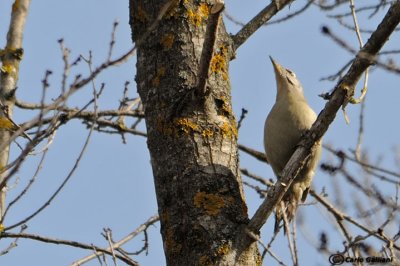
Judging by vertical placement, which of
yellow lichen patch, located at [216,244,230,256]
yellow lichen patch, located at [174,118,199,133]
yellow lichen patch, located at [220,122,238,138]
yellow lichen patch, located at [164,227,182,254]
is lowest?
yellow lichen patch, located at [164,227,182,254]

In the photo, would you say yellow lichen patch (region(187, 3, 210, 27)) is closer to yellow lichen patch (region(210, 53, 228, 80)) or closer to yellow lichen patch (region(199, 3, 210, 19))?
yellow lichen patch (region(199, 3, 210, 19))

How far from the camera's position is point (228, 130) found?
3963mm

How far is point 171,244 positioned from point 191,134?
22.8 inches

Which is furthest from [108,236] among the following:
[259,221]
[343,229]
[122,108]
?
[122,108]

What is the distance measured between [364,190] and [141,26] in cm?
159

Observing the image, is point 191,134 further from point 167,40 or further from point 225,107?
point 167,40

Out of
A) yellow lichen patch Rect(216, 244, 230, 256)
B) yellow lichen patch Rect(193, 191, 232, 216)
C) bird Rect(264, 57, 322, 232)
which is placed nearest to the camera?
yellow lichen patch Rect(216, 244, 230, 256)

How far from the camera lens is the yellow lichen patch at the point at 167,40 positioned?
13.5 feet

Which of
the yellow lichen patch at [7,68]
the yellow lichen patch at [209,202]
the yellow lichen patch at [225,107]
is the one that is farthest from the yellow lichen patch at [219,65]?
the yellow lichen patch at [7,68]

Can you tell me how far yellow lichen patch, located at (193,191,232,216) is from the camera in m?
3.65

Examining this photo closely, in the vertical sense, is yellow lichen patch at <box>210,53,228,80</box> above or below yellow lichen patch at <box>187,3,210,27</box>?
below

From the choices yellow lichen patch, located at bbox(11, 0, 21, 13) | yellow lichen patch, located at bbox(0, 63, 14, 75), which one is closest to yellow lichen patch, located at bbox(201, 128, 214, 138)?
yellow lichen patch, located at bbox(0, 63, 14, 75)

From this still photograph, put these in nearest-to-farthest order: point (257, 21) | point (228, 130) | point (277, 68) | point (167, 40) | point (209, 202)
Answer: point (209, 202)
point (228, 130)
point (167, 40)
point (257, 21)
point (277, 68)

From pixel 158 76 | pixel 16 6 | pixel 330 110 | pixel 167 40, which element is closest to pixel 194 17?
pixel 167 40
